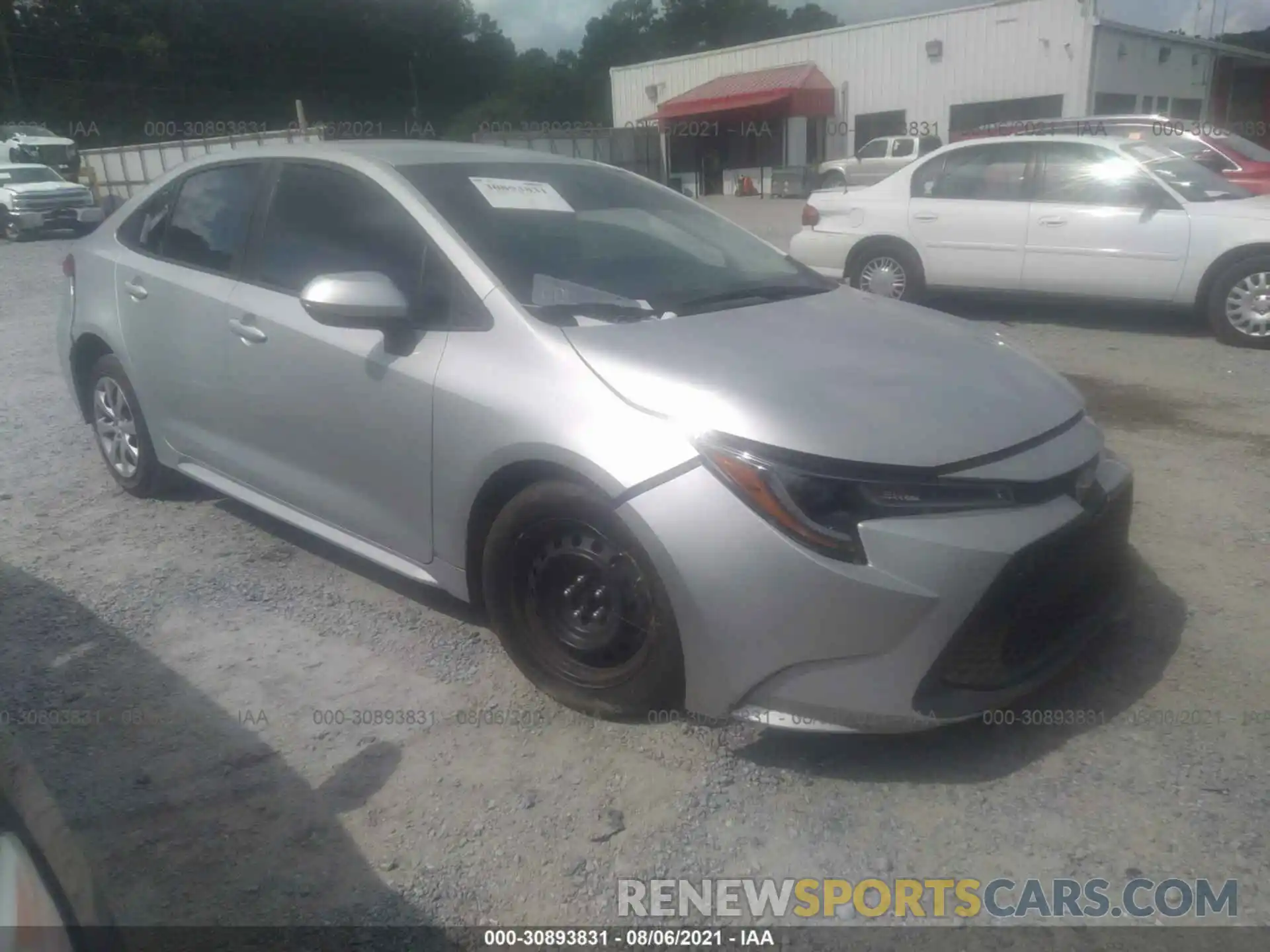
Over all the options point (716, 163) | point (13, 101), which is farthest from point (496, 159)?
point (13, 101)

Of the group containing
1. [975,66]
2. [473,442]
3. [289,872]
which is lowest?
[289,872]

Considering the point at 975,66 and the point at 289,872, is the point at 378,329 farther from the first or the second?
the point at 975,66

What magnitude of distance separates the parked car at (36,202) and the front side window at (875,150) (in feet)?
59.1

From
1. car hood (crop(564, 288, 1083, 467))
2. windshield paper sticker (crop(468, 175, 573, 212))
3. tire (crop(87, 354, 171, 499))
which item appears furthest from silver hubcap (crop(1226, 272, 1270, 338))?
tire (crop(87, 354, 171, 499))

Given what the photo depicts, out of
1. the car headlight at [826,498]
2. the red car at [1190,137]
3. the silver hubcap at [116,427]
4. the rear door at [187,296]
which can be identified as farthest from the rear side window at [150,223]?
the red car at [1190,137]

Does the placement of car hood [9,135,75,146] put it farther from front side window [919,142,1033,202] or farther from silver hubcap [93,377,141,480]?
silver hubcap [93,377,141,480]

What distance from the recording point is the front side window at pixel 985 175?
846 centimetres

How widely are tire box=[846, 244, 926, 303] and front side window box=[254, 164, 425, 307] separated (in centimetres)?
617

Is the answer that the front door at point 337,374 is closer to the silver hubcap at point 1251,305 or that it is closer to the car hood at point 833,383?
the car hood at point 833,383

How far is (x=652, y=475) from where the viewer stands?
8.57ft

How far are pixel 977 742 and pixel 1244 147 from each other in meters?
11.9

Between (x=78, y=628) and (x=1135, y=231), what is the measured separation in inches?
299

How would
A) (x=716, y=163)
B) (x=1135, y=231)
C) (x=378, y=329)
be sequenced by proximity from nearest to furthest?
(x=378, y=329), (x=1135, y=231), (x=716, y=163)

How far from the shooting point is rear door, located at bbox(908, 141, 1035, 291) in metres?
8.43
